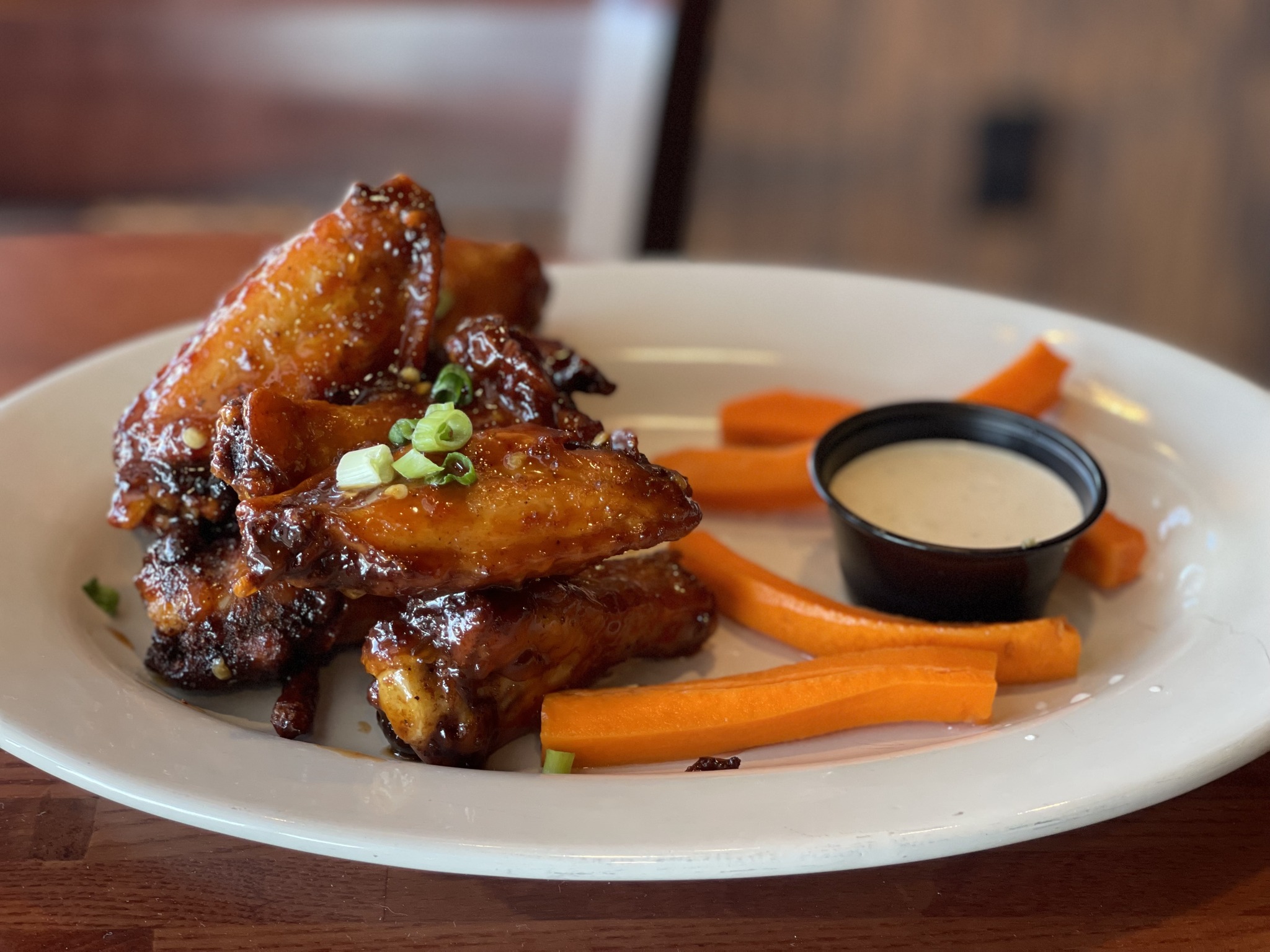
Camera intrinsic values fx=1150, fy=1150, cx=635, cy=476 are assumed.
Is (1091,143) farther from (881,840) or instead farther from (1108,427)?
(881,840)

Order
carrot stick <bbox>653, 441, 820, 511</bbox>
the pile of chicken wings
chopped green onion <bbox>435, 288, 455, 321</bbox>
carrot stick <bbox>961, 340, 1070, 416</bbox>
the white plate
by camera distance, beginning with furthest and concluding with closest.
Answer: carrot stick <bbox>961, 340, 1070, 416</bbox>
carrot stick <bbox>653, 441, 820, 511</bbox>
chopped green onion <bbox>435, 288, 455, 321</bbox>
the pile of chicken wings
the white plate

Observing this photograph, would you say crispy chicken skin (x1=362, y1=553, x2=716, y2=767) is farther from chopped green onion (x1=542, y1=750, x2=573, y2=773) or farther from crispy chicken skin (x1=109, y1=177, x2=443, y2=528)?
crispy chicken skin (x1=109, y1=177, x2=443, y2=528)

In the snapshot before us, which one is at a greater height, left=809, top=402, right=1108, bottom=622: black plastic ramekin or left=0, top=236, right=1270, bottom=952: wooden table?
left=809, top=402, right=1108, bottom=622: black plastic ramekin

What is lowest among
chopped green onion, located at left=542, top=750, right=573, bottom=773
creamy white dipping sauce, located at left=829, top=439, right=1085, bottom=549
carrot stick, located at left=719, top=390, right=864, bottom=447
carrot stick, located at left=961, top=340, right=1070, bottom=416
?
chopped green onion, located at left=542, top=750, right=573, bottom=773

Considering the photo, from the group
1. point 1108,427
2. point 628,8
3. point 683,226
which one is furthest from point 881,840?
point 628,8

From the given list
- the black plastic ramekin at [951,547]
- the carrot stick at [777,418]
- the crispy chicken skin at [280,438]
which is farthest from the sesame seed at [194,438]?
the carrot stick at [777,418]

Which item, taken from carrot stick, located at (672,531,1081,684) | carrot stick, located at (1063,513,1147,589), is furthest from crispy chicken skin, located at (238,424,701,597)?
carrot stick, located at (1063,513,1147,589)
